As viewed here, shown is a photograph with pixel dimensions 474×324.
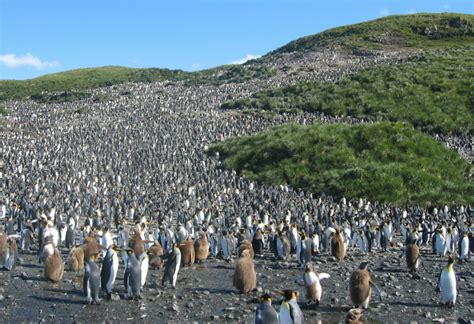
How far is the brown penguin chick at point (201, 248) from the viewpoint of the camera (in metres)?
12.5

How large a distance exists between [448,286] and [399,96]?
29.4 m

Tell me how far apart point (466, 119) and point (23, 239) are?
84.4 feet

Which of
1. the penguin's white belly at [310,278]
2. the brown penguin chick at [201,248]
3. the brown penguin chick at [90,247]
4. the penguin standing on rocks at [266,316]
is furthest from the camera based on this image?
the brown penguin chick at [201,248]

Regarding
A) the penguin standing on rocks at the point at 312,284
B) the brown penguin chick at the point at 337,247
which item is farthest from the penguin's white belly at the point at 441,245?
the penguin standing on rocks at the point at 312,284

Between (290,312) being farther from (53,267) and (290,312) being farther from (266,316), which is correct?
(53,267)

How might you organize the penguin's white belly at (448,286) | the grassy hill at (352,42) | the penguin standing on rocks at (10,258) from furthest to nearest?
1. the grassy hill at (352,42)
2. the penguin standing on rocks at (10,258)
3. the penguin's white belly at (448,286)

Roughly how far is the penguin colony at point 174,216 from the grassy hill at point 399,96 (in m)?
2.95

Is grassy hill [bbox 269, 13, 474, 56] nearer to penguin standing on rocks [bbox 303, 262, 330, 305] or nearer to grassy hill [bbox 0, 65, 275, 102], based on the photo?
grassy hill [bbox 0, 65, 275, 102]

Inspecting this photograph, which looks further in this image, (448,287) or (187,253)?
(187,253)

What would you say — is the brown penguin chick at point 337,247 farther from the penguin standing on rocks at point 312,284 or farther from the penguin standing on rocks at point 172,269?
the penguin standing on rocks at point 172,269

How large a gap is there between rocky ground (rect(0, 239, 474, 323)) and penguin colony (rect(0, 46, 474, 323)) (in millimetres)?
248

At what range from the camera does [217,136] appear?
32.0 metres

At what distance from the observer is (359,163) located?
23.3 m

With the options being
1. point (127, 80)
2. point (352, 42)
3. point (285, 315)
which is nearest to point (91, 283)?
point (285, 315)
